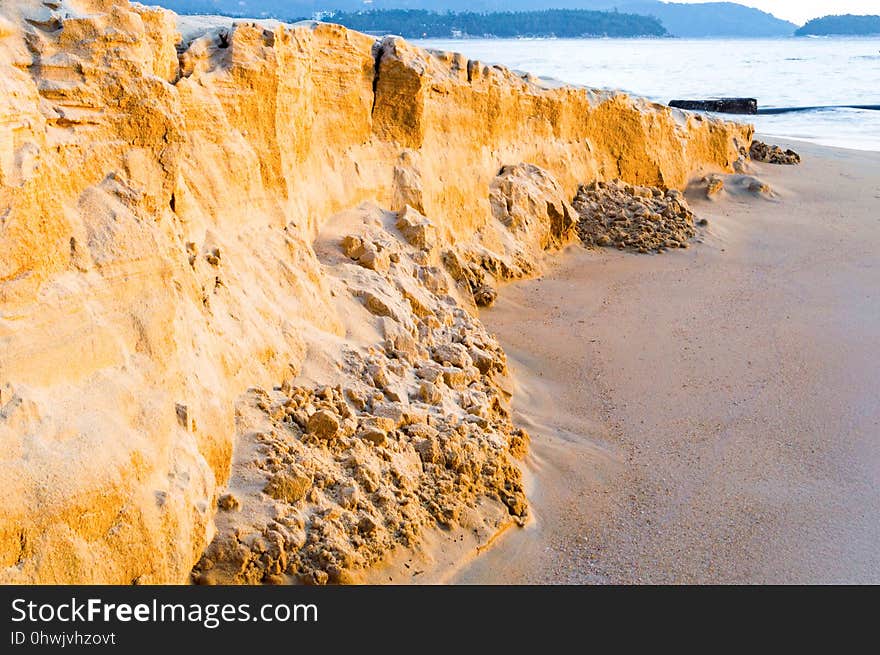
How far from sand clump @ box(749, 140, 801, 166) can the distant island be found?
241ft

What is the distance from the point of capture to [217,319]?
4973 mm

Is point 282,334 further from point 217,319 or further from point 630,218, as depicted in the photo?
point 630,218

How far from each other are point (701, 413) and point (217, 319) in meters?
3.98

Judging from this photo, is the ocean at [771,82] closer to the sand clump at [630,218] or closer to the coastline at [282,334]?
the sand clump at [630,218]

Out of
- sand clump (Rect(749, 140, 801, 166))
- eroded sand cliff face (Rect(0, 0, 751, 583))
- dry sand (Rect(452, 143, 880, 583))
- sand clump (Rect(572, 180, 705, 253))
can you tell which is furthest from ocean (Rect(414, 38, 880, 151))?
eroded sand cliff face (Rect(0, 0, 751, 583))

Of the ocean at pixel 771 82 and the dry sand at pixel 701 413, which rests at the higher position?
the ocean at pixel 771 82

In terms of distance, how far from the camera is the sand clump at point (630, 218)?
1188 cm

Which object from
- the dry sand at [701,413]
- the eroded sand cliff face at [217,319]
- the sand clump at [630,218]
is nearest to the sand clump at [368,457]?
the eroded sand cliff face at [217,319]

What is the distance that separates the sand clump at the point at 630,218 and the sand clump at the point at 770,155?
15.2 feet

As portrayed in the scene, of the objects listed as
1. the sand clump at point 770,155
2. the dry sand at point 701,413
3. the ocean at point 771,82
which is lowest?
the dry sand at point 701,413

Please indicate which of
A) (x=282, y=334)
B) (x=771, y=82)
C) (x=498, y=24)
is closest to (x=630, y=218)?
(x=282, y=334)

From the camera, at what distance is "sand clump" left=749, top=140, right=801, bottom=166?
55.1 ft

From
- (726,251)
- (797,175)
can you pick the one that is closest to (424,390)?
(726,251)

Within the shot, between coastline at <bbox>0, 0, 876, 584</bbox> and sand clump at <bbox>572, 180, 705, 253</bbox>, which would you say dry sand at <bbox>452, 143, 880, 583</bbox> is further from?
sand clump at <bbox>572, 180, 705, 253</bbox>
